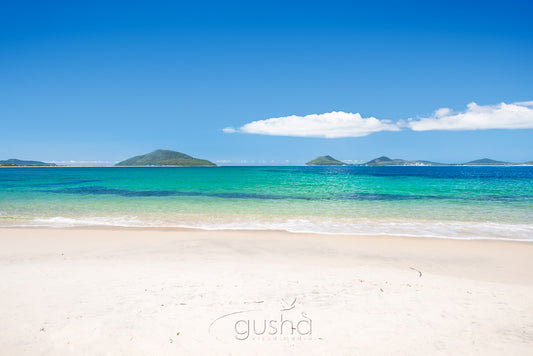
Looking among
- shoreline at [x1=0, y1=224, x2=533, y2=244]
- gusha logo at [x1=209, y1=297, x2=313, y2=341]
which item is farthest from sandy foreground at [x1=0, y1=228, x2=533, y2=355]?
shoreline at [x1=0, y1=224, x2=533, y2=244]

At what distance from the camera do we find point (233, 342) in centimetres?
481

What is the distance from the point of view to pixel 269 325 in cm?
530

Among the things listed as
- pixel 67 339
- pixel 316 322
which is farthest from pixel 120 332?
pixel 316 322

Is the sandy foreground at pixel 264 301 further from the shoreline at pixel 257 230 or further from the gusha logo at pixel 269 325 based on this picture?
the shoreline at pixel 257 230

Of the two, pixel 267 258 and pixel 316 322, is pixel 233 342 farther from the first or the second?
pixel 267 258

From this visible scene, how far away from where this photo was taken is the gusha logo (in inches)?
197

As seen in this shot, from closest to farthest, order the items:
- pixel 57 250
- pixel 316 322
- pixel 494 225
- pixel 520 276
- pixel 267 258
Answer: pixel 316 322 < pixel 520 276 < pixel 267 258 < pixel 57 250 < pixel 494 225

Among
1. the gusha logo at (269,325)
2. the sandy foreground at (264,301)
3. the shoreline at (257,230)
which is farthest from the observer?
the shoreline at (257,230)

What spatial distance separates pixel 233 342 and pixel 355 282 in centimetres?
397

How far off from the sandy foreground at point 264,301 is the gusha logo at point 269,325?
24 millimetres

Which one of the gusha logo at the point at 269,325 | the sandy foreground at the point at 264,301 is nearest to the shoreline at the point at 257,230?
the sandy foreground at the point at 264,301

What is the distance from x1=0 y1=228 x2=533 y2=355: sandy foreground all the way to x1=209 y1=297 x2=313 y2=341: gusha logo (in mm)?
24

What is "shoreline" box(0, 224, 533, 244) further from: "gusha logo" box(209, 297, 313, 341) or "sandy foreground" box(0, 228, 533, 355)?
"gusha logo" box(209, 297, 313, 341)

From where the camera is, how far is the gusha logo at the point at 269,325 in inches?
197
